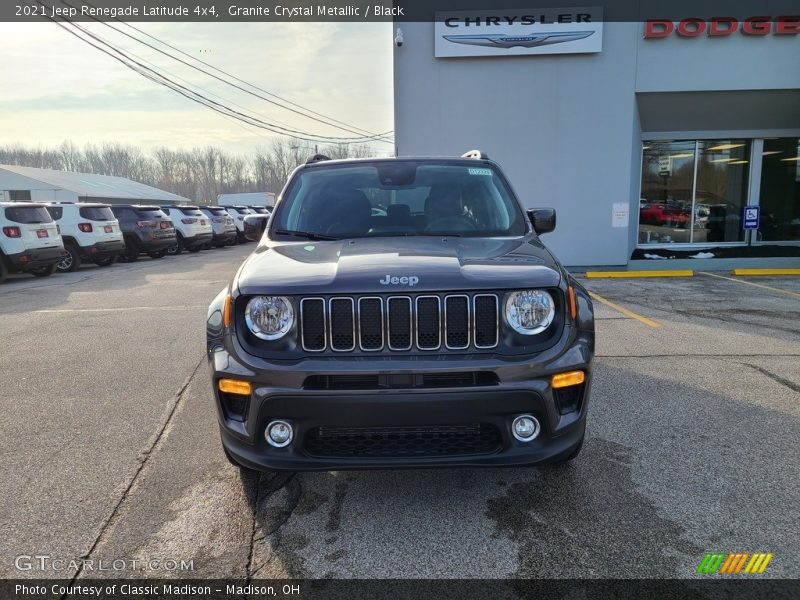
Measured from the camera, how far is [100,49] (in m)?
17.4

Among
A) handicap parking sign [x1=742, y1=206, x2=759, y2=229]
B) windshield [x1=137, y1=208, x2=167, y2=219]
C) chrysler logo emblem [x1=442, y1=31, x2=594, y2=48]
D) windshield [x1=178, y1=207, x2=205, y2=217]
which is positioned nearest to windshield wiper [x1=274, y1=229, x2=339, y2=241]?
chrysler logo emblem [x1=442, y1=31, x2=594, y2=48]

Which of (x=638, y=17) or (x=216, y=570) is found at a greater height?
(x=638, y=17)

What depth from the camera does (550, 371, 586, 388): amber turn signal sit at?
8.63ft

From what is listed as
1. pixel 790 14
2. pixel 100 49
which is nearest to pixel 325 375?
pixel 790 14

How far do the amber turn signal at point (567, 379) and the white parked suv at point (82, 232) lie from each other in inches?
613

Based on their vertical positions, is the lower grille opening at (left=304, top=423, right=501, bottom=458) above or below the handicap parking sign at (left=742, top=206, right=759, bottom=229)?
below

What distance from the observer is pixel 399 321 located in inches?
104

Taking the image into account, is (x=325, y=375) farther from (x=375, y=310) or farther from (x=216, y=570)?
(x=216, y=570)

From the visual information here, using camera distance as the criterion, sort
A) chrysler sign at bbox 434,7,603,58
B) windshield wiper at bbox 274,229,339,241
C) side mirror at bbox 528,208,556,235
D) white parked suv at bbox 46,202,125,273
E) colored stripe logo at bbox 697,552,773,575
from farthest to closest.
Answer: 1. white parked suv at bbox 46,202,125,273
2. chrysler sign at bbox 434,7,603,58
3. side mirror at bbox 528,208,556,235
4. windshield wiper at bbox 274,229,339,241
5. colored stripe logo at bbox 697,552,773,575

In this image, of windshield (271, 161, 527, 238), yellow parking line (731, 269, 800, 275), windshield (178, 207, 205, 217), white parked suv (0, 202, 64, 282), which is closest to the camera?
windshield (271, 161, 527, 238)

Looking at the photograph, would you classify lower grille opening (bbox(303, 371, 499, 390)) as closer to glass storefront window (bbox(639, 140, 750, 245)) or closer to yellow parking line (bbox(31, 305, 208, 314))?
yellow parking line (bbox(31, 305, 208, 314))

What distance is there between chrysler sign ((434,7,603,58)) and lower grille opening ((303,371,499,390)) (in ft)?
36.8

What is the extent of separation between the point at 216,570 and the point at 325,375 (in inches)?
38.8

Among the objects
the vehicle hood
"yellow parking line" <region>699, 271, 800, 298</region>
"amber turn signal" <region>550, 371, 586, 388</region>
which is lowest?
"yellow parking line" <region>699, 271, 800, 298</region>
